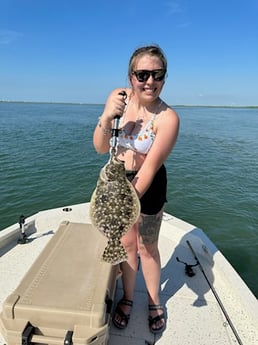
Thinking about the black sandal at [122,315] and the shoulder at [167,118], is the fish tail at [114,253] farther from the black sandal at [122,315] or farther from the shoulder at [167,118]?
the black sandal at [122,315]

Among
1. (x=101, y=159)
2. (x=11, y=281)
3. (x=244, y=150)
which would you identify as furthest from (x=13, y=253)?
(x=244, y=150)

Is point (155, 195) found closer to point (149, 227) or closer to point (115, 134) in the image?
point (149, 227)

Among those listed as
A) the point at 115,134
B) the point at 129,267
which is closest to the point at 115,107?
the point at 115,134

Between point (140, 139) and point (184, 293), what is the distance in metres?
2.15

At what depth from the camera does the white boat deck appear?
2803 mm

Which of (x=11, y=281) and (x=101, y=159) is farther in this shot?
(x=101, y=159)

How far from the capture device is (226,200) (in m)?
9.57

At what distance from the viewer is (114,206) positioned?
2.08 m

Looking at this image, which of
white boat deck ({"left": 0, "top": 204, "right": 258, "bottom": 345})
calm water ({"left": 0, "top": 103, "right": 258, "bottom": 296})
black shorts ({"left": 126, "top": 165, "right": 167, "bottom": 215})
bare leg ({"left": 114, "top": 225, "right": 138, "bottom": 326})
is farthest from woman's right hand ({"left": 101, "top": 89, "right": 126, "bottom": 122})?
calm water ({"left": 0, "top": 103, "right": 258, "bottom": 296})

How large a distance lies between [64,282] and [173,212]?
255 inches

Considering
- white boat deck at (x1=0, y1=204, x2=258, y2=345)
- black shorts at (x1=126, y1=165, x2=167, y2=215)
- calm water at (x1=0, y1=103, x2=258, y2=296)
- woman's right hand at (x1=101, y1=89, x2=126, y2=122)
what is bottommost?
calm water at (x1=0, y1=103, x2=258, y2=296)

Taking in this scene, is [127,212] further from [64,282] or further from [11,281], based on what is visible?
[11,281]

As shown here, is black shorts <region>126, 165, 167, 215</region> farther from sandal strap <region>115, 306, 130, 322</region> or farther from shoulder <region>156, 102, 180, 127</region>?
sandal strap <region>115, 306, 130, 322</region>

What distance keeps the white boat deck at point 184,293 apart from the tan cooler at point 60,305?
2.70 ft
